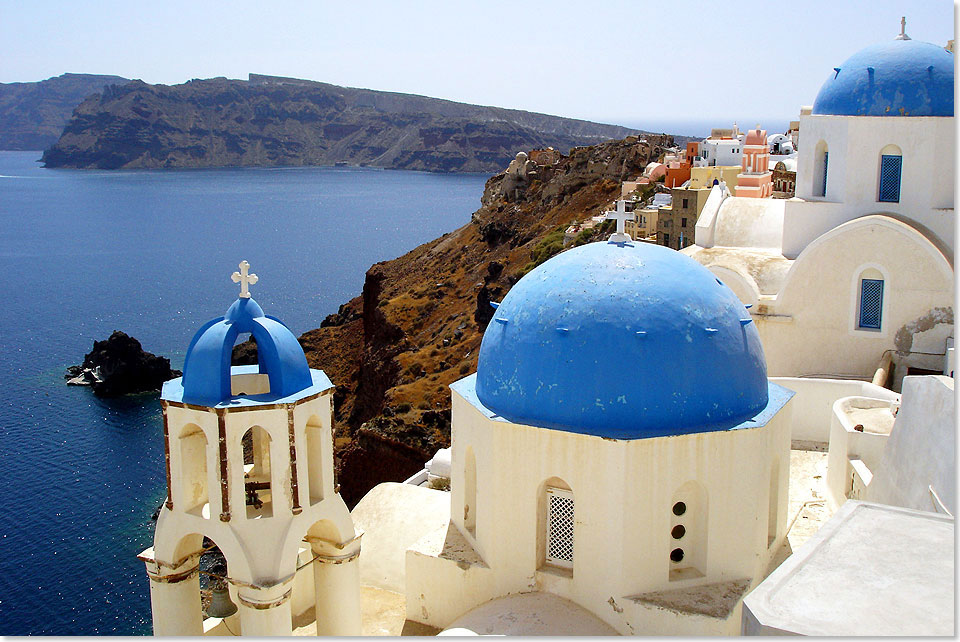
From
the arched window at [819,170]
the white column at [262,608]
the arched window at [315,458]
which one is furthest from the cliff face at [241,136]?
the white column at [262,608]

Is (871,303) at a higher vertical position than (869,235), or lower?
lower

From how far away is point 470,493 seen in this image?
9977mm

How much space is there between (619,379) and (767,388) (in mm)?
1782

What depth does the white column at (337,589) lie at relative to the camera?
29.1 feet

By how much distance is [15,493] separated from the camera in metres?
31.1

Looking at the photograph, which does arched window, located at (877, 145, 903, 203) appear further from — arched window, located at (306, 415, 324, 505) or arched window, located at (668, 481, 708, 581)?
arched window, located at (306, 415, 324, 505)

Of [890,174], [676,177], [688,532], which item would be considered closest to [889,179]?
[890,174]

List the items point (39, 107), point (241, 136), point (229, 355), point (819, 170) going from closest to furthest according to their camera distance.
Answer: point (229, 355)
point (819, 170)
point (39, 107)
point (241, 136)

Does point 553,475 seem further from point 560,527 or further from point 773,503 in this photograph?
point 773,503

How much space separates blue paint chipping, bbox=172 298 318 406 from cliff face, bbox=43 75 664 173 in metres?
174

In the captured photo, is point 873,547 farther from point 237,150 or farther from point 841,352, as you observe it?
point 237,150

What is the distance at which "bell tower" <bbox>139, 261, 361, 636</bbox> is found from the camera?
812 centimetres

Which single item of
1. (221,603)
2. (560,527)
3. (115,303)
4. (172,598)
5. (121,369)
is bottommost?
(121,369)

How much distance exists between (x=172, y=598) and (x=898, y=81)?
37.4 ft
